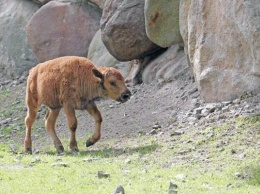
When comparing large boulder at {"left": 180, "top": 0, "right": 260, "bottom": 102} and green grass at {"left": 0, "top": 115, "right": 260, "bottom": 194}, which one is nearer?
green grass at {"left": 0, "top": 115, "right": 260, "bottom": 194}

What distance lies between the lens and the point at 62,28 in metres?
20.8

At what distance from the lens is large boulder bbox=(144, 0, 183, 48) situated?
623 inches

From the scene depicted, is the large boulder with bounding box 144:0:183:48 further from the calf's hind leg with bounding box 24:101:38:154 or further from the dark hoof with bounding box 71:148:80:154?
the dark hoof with bounding box 71:148:80:154

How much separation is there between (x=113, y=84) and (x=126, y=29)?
398 cm

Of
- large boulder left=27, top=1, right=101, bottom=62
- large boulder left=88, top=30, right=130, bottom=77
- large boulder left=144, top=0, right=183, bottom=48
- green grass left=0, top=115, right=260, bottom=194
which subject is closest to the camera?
green grass left=0, top=115, right=260, bottom=194

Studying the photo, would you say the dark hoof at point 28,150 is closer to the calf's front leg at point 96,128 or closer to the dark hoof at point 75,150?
the dark hoof at point 75,150

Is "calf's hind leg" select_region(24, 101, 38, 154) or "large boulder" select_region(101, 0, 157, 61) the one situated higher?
"large boulder" select_region(101, 0, 157, 61)

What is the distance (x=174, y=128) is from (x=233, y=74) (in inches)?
56.3

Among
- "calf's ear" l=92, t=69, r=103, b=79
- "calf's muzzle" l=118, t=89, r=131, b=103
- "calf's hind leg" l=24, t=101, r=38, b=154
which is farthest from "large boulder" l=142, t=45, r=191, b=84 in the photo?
"calf's hind leg" l=24, t=101, r=38, b=154

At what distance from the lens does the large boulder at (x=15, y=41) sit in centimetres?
2230

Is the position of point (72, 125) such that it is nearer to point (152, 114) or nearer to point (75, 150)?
point (75, 150)

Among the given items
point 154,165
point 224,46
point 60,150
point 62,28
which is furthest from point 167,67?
point 154,165

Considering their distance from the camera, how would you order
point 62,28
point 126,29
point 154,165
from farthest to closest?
point 62,28 → point 126,29 → point 154,165

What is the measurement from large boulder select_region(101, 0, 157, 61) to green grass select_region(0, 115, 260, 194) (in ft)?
13.6
